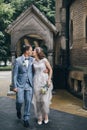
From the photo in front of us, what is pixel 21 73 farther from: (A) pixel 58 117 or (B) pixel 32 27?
(B) pixel 32 27

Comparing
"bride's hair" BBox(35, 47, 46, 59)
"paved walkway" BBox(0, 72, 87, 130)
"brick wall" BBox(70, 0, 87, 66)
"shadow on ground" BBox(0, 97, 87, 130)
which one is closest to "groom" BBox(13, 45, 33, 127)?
"bride's hair" BBox(35, 47, 46, 59)

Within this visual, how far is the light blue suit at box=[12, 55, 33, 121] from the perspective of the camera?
29.9 ft

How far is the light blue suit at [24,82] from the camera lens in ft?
29.9

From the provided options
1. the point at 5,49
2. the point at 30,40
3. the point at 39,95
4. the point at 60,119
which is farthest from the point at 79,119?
the point at 5,49

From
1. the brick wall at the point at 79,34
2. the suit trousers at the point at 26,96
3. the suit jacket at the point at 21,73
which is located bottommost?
the suit trousers at the point at 26,96

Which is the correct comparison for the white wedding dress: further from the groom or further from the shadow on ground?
the shadow on ground

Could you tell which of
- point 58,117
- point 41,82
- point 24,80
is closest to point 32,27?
point 58,117

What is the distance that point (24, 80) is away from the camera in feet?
30.0

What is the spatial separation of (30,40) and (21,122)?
45.8 ft

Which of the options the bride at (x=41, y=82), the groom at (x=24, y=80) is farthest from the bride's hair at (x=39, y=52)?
the groom at (x=24, y=80)

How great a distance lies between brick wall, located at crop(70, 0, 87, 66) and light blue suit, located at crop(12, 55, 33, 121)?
6952mm

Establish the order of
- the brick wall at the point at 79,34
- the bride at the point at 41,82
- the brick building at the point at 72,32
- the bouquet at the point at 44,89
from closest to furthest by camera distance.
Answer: the bouquet at the point at 44,89
the bride at the point at 41,82
the brick wall at the point at 79,34
the brick building at the point at 72,32

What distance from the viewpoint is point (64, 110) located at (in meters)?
12.0

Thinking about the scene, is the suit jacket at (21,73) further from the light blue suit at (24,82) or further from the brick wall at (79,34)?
the brick wall at (79,34)
